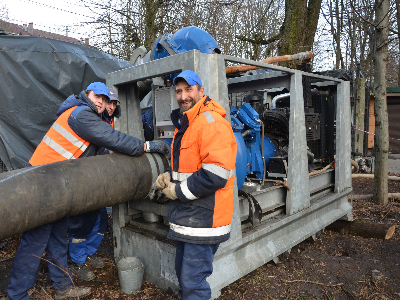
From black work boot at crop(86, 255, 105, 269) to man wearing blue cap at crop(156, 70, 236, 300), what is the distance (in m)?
1.65

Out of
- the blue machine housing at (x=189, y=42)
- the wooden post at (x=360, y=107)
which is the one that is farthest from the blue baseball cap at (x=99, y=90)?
the wooden post at (x=360, y=107)

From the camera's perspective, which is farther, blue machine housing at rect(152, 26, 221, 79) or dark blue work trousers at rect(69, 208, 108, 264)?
dark blue work trousers at rect(69, 208, 108, 264)

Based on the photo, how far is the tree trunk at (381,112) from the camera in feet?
18.2

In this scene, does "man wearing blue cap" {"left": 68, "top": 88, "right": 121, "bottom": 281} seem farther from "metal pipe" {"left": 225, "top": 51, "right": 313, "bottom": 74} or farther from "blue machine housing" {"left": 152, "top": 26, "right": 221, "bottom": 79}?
→ "metal pipe" {"left": 225, "top": 51, "right": 313, "bottom": 74}

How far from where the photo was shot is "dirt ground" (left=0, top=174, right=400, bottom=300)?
302cm

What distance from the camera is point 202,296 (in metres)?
2.32

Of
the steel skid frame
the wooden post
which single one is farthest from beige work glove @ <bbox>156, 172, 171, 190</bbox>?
the wooden post

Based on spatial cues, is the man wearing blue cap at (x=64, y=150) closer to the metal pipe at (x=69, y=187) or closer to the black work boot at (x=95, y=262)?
the metal pipe at (x=69, y=187)

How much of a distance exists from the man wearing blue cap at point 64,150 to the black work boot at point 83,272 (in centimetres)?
32

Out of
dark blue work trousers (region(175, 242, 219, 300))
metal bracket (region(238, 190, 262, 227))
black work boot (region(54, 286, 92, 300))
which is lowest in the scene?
black work boot (region(54, 286, 92, 300))

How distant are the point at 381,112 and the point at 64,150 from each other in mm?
5268

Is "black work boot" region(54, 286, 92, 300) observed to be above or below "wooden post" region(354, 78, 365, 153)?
below

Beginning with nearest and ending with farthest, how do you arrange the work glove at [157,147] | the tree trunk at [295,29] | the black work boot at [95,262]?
the work glove at [157,147]
the black work boot at [95,262]
the tree trunk at [295,29]

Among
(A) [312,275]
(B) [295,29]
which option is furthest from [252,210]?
(B) [295,29]
